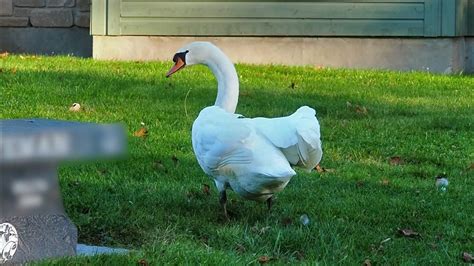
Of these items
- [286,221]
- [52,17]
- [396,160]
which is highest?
[52,17]

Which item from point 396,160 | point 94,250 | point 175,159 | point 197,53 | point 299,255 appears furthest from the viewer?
point 396,160

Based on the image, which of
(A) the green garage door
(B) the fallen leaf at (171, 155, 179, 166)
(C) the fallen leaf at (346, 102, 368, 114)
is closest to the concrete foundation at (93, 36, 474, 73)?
(A) the green garage door

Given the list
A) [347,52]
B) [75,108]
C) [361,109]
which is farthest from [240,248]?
[347,52]

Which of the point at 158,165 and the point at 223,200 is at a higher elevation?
the point at 223,200

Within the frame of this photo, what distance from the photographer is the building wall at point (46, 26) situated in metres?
14.4

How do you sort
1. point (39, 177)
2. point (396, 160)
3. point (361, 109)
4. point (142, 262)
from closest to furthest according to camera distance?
point (39, 177), point (142, 262), point (396, 160), point (361, 109)

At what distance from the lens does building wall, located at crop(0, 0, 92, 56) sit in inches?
567

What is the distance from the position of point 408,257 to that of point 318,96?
16.9 feet

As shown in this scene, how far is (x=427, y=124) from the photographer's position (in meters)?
8.86

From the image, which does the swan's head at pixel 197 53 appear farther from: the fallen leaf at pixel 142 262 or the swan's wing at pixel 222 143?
the fallen leaf at pixel 142 262

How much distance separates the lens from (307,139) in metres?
5.09

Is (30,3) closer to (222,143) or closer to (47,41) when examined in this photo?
(47,41)

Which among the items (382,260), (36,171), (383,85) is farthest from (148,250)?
(383,85)

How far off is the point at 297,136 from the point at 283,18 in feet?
25.8
